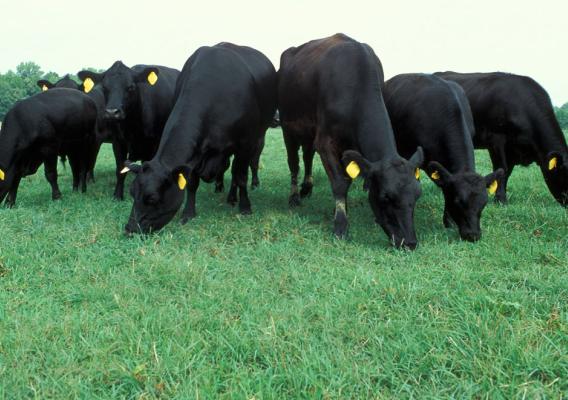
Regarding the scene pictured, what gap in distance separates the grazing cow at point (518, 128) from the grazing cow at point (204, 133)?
12.2 feet

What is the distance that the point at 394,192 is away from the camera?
17.0 ft

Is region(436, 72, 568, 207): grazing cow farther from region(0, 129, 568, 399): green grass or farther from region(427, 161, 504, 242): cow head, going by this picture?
region(427, 161, 504, 242): cow head

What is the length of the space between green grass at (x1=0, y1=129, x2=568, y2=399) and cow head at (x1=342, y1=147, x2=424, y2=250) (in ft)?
0.71

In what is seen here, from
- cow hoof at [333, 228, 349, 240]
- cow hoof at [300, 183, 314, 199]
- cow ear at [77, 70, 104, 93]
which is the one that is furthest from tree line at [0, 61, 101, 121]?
cow hoof at [333, 228, 349, 240]

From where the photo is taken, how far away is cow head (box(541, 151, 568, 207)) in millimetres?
7219

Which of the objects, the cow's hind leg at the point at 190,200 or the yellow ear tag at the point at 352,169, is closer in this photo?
the yellow ear tag at the point at 352,169

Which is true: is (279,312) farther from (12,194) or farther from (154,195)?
(12,194)

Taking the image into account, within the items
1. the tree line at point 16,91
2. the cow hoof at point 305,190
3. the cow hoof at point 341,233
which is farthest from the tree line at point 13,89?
the cow hoof at point 341,233

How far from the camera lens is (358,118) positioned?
5914 mm

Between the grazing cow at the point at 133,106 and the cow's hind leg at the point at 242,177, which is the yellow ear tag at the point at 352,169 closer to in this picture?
the cow's hind leg at the point at 242,177

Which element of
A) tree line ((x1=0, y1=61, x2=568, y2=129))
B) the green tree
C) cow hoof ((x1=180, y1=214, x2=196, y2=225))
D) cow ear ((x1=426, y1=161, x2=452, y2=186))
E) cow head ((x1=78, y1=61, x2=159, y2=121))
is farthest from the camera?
tree line ((x1=0, y1=61, x2=568, y2=129))

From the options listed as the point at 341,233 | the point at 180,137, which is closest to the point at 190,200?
the point at 180,137

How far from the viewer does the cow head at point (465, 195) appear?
5.42 meters

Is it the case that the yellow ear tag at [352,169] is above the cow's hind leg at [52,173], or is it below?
above
